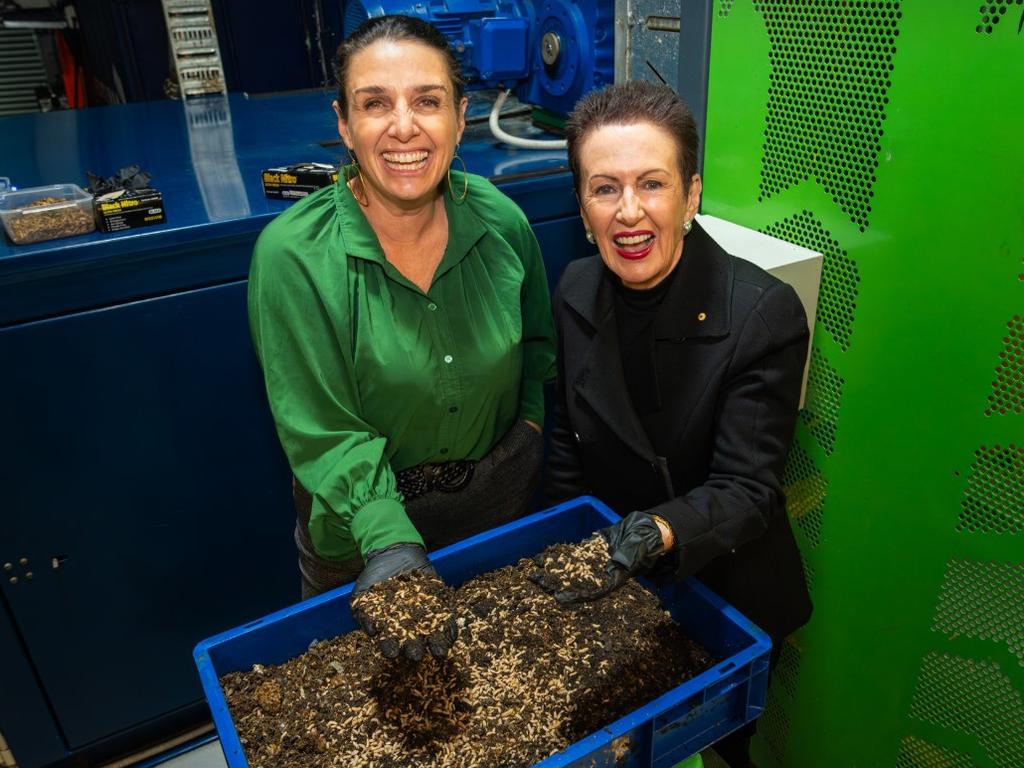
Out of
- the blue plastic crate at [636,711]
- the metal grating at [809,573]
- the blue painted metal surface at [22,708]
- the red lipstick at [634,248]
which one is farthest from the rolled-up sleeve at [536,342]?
the blue painted metal surface at [22,708]

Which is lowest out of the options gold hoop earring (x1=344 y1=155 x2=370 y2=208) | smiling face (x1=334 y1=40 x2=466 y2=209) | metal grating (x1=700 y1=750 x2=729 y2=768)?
metal grating (x1=700 y1=750 x2=729 y2=768)

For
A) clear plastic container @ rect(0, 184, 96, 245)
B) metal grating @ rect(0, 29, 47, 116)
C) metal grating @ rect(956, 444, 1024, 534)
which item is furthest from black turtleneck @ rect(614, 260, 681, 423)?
metal grating @ rect(0, 29, 47, 116)

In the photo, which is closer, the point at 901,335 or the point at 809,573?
the point at 901,335

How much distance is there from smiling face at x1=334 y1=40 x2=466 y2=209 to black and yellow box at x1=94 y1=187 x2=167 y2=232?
1.74ft

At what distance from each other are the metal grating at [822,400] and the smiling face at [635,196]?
16.8 inches

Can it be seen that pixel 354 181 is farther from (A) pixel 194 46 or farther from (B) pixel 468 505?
(A) pixel 194 46

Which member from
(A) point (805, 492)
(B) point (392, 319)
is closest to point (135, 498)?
(B) point (392, 319)

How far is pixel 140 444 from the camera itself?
188 centimetres

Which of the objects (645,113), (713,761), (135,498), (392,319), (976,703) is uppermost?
(645,113)

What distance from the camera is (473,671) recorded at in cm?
135

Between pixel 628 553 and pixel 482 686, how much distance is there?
36 centimetres

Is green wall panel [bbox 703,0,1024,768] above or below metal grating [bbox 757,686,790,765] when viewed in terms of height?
above

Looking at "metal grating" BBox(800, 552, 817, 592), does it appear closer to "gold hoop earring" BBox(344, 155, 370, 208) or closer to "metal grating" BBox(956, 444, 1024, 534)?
A: "metal grating" BBox(956, 444, 1024, 534)

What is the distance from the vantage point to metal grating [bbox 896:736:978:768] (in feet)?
4.92
